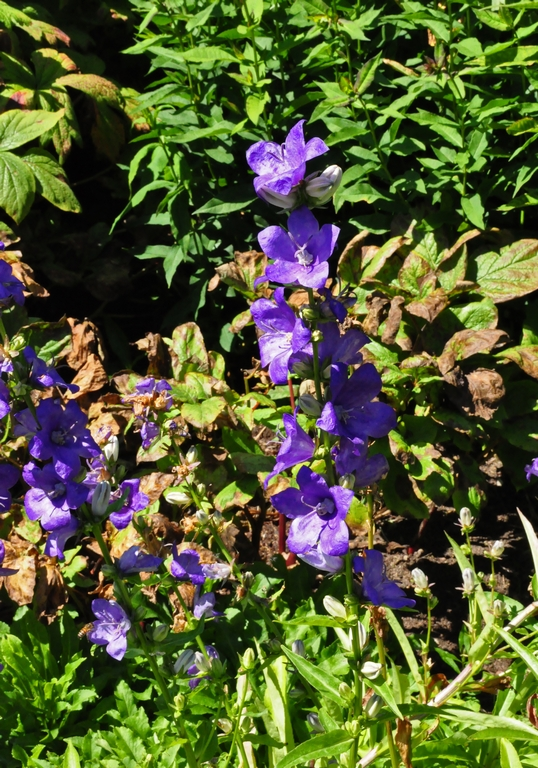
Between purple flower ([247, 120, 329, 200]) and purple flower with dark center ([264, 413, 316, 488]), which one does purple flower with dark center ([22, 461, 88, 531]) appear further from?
purple flower ([247, 120, 329, 200])

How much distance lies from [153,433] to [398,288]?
53.5 inches

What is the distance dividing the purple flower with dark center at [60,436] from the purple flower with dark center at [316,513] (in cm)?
52

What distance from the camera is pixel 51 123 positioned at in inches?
141

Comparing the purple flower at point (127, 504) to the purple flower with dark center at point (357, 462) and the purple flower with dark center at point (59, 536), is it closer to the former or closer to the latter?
the purple flower with dark center at point (59, 536)

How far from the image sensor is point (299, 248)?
61.7 inches

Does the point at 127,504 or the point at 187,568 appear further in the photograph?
the point at 187,568

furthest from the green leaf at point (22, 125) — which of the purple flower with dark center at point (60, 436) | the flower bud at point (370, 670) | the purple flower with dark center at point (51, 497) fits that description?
the flower bud at point (370, 670)

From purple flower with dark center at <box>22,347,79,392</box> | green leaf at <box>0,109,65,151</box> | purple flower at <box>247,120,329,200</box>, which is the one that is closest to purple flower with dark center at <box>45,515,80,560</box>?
purple flower with dark center at <box>22,347,79,392</box>

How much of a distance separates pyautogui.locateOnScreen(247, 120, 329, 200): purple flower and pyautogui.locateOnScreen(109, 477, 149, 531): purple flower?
2.90 ft

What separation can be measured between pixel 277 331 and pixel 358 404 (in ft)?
0.80

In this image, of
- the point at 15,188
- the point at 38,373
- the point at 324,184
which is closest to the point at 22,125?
the point at 15,188

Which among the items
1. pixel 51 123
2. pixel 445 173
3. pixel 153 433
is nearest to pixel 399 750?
pixel 153 433

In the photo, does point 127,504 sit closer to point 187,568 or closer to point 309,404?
point 187,568

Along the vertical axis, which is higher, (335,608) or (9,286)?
(9,286)
